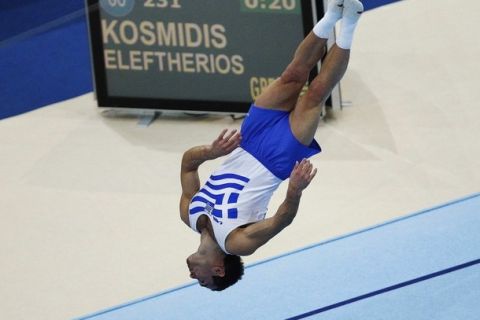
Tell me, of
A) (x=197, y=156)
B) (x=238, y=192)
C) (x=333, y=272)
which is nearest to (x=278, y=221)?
(x=238, y=192)

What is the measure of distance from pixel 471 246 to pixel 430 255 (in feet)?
0.74

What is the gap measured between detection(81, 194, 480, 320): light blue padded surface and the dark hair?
0.70 m

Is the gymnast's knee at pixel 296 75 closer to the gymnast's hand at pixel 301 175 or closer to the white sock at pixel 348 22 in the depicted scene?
the white sock at pixel 348 22

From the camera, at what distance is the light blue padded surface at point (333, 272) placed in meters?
6.53

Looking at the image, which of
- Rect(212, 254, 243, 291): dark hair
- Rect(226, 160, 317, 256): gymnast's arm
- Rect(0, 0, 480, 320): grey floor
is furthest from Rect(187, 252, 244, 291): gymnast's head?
Rect(0, 0, 480, 320): grey floor

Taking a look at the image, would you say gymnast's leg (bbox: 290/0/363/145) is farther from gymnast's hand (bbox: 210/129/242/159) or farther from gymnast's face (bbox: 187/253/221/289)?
gymnast's face (bbox: 187/253/221/289)

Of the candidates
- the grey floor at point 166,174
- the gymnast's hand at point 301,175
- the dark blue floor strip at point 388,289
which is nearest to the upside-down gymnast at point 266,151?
the gymnast's hand at point 301,175

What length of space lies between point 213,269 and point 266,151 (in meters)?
0.61

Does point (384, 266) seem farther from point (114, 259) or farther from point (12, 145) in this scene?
point (12, 145)

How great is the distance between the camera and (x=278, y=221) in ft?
17.4

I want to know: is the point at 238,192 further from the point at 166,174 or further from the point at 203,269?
the point at 166,174

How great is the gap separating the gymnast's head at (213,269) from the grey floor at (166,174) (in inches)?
43.2

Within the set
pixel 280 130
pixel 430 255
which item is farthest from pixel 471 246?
pixel 280 130

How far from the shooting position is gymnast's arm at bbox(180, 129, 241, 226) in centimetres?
532
